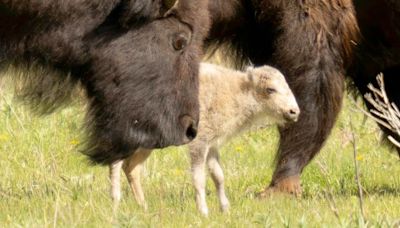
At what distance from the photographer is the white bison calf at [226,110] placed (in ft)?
23.7

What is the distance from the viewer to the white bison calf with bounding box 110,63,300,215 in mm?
7215

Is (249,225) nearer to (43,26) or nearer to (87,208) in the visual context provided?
(87,208)

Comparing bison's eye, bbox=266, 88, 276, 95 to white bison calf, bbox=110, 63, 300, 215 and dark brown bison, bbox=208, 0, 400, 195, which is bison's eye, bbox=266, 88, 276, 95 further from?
dark brown bison, bbox=208, 0, 400, 195

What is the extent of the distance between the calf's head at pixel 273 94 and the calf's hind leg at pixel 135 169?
2.37 feet

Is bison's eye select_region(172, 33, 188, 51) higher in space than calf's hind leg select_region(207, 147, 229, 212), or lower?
higher

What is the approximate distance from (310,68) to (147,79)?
5.33 feet

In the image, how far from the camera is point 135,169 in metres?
7.54

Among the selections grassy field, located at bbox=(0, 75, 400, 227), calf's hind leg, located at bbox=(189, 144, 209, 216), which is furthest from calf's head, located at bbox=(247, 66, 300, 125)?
calf's hind leg, located at bbox=(189, 144, 209, 216)

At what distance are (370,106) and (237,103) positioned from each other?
1.78 m

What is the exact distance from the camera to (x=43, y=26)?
22.7 feet

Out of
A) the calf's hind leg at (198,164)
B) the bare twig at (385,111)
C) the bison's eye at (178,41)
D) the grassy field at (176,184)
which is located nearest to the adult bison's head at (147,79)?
the bison's eye at (178,41)

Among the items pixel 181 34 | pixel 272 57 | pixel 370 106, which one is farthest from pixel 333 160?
pixel 181 34

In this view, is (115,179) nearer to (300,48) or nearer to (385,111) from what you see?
(300,48)

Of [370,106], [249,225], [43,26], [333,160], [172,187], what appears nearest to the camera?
[249,225]
